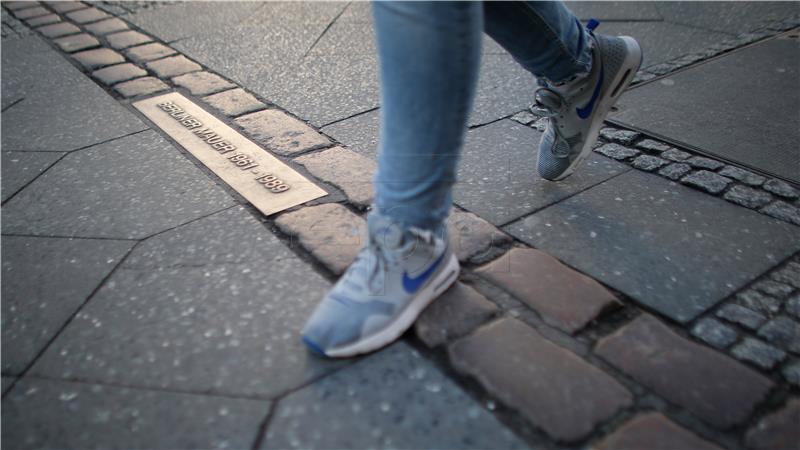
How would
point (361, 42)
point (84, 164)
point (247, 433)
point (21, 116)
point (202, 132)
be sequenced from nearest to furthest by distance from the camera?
1. point (247, 433)
2. point (84, 164)
3. point (202, 132)
4. point (21, 116)
5. point (361, 42)

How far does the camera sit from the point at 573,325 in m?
1.36

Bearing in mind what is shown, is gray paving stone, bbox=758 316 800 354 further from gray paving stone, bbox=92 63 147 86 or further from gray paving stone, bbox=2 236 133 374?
gray paving stone, bbox=92 63 147 86

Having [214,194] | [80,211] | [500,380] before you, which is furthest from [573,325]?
[80,211]

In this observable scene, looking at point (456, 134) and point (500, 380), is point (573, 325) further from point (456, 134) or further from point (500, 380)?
point (456, 134)

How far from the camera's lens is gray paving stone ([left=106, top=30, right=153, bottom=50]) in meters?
3.23

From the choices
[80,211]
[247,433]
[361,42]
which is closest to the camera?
[247,433]

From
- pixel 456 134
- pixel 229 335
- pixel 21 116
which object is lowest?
pixel 21 116

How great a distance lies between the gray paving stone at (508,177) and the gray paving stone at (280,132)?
521mm

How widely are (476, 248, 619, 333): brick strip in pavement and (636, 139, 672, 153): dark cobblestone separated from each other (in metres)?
0.73

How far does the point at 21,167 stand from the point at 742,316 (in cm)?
217

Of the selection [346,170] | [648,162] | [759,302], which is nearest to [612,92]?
[648,162]

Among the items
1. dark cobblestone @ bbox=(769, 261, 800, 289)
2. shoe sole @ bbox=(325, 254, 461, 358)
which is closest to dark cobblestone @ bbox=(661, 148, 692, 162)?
dark cobblestone @ bbox=(769, 261, 800, 289)

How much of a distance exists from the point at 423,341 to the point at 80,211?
1.14 metres

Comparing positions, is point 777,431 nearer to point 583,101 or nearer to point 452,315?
point 452,315
